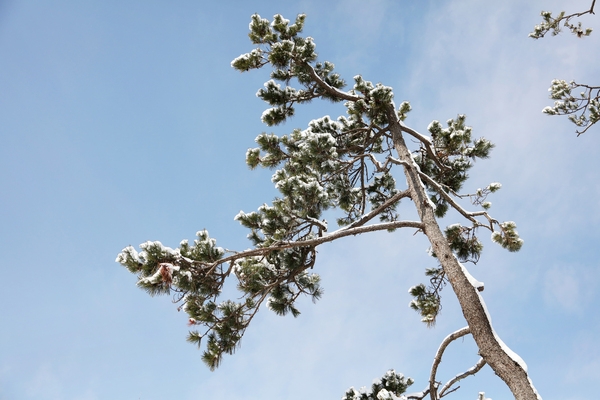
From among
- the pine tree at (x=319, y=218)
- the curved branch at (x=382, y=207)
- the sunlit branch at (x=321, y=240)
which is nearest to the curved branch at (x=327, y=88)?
the pine tree at (x=319, y=218)

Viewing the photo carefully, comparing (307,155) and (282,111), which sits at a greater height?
(282,111)

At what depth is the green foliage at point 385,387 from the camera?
6.78 m

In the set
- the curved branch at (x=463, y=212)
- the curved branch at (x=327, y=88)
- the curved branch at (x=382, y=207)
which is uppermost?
the curved branch at (x=327, y=88)

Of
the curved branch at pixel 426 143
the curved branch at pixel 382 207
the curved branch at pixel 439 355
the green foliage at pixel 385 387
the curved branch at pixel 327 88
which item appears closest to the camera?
the curved branch at pixel 439 355

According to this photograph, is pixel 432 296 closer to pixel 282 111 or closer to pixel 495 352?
pixel 495 352

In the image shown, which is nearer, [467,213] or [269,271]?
[269,271]

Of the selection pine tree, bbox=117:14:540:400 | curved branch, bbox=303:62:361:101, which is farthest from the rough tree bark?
curved branch, bbox=303:62:361:101

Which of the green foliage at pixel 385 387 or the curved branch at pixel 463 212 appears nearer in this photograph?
the green foliage at pixel 385 387

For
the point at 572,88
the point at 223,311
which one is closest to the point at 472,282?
the point at 223,311

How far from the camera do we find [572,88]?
975cm

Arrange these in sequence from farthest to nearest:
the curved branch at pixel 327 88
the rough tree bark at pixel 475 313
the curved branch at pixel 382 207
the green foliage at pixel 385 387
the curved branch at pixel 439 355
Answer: the curved branch at pixel 327 88, the curved branch at pixel 382 207, the green foliage at pixel 385 387, the curved branch at pixel 439 355, the rough tree bark at pixel 475 313

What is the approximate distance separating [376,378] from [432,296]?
1787mm

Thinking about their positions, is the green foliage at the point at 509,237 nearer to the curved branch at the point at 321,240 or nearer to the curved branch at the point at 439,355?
the curved branch at the point at 321,240

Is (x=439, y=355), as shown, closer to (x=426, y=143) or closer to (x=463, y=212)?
(x=463, y=212)
